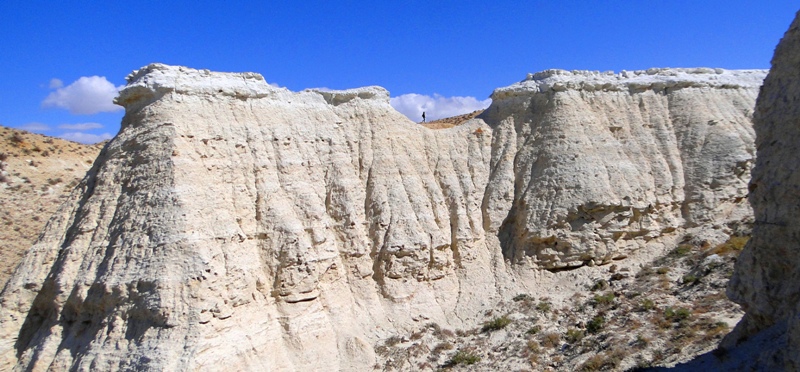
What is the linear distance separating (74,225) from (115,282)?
10.7 feet

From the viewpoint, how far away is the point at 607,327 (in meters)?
15.9

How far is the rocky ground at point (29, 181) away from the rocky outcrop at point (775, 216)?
25.2 m

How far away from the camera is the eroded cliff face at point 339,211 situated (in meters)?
13.9

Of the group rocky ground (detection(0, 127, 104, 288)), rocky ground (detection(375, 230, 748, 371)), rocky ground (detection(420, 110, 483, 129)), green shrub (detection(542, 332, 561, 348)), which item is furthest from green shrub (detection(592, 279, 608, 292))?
rocky ground (detection(0, 127, 104, 288))

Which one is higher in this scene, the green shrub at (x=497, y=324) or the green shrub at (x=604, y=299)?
the green shrub at (x=604, y=299)

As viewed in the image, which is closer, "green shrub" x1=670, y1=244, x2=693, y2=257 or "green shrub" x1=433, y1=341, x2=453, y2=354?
"green shrub" x1=433, y1=341, x2=453, y2=354

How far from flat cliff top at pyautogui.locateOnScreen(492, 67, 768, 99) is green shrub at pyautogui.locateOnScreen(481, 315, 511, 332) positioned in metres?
10.4

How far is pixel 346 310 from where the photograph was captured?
16.8 meters

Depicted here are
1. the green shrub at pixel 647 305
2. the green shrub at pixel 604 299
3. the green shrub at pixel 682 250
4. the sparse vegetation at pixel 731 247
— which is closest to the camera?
the green shrub at pixel 647 305

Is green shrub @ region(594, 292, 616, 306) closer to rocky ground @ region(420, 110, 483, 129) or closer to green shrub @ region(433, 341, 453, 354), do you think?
green shrub @ region(433, 341, 453, 354)

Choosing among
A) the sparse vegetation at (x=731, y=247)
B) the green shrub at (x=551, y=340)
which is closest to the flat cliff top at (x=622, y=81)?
the sparse vegetation at (x=731, y=247)

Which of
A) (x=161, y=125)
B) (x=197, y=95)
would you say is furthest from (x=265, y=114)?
(x=161, y=125)

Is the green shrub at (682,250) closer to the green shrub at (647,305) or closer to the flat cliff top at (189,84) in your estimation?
the green shrub at (647,305)

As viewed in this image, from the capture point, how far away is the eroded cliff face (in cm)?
1387
